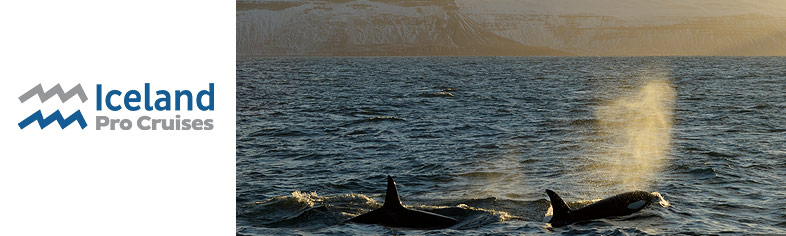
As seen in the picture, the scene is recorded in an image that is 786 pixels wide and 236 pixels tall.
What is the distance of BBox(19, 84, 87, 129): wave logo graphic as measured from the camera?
11.9 meters

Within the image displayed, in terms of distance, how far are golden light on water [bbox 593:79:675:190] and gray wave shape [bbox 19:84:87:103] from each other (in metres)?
16.0

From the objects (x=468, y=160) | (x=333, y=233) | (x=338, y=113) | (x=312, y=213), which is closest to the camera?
(x=333, y=233)

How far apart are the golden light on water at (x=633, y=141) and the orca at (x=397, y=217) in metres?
7.25

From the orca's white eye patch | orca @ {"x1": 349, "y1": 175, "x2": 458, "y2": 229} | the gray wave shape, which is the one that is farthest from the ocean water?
the gray wave shape

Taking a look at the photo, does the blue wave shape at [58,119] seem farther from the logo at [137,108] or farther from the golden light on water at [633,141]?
the golden light on water at [633,141]

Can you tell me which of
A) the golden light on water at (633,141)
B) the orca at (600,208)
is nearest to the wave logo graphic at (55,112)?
the orca at (600,208)

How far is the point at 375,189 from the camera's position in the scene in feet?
74.9

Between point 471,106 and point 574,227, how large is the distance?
34.2 metres

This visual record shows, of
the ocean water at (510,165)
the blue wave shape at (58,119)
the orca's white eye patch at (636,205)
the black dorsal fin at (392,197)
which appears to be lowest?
the ocean water at (510,165)

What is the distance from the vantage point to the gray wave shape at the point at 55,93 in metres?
11.9

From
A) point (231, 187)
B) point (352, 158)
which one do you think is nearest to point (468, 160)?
point (352, 158)

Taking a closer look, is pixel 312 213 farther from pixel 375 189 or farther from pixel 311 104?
pixel 311 104

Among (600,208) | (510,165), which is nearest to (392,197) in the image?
(600,208)

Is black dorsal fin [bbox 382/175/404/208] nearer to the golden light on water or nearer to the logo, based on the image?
the logo
